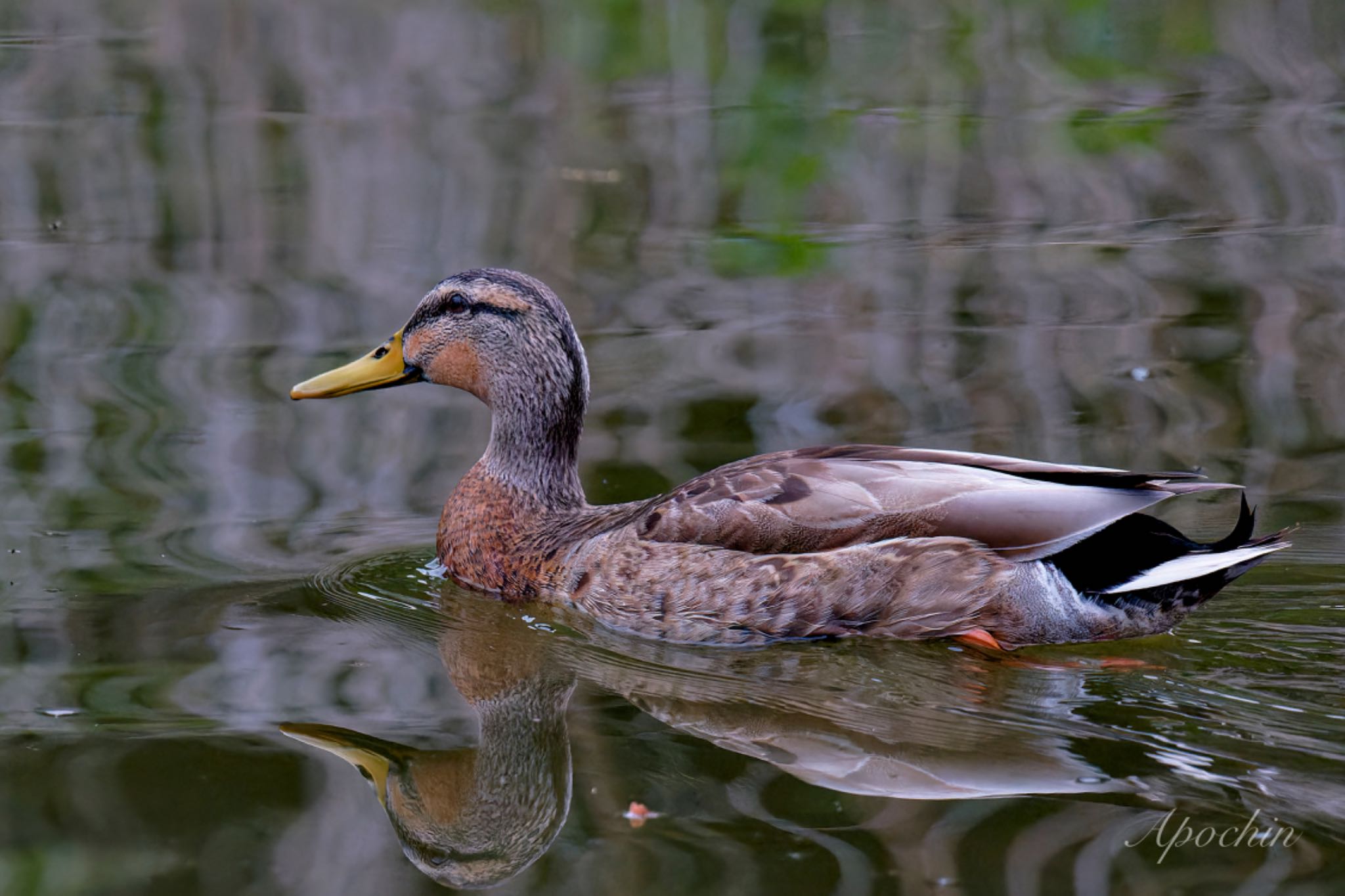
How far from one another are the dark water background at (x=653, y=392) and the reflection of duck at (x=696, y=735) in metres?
0.02

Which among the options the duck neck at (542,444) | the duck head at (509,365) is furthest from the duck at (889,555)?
the duck head at (509,365)

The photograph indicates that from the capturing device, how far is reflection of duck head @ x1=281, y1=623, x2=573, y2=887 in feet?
13.2

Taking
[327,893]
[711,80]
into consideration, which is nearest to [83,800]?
[327,893]

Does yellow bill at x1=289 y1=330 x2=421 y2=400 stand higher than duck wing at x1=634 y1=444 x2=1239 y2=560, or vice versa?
yellow bill at x1=289 y1=330 x2=421 y2=400

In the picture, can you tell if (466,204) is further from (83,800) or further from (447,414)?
(83,800)

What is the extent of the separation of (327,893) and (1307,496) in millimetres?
4185

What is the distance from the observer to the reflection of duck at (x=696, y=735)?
414 centimetres
